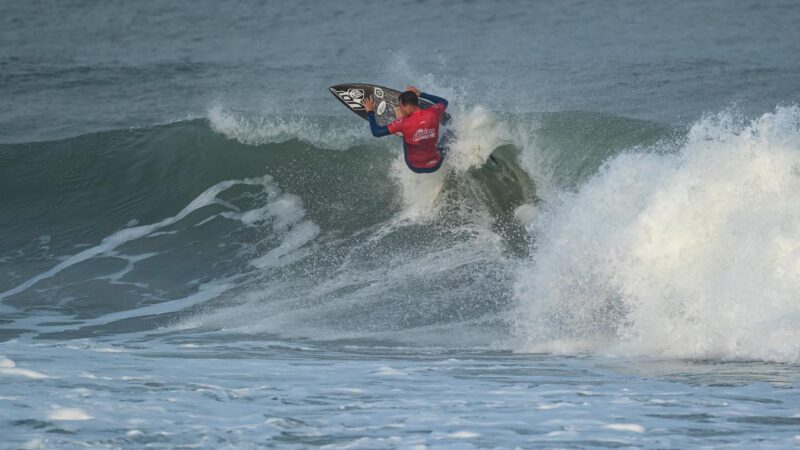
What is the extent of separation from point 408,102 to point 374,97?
1.99 meters

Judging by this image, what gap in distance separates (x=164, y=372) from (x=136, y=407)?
120cm

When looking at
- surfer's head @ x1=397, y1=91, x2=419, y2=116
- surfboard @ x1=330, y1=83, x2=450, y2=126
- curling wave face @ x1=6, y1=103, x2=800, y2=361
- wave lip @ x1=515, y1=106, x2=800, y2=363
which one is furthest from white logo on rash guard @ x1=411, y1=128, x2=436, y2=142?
wave lip @ x1=515, y1=106, x2=800, y2=363

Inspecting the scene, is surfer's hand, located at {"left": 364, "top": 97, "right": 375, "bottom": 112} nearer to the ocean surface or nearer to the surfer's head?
the ocean surface

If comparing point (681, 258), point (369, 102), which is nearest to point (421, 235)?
point (369, 102)

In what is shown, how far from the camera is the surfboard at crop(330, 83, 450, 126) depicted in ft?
45.0

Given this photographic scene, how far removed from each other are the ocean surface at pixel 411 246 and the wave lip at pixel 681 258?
1.1 inches

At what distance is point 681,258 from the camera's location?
950cm

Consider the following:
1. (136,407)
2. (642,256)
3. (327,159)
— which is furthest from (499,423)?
(327,159)

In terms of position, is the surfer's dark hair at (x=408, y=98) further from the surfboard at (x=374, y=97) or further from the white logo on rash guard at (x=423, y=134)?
the surfboard at (x=374, y=97)

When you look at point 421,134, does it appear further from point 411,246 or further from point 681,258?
point 681,258

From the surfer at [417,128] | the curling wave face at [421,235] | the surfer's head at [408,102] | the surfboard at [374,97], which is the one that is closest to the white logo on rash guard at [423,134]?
the surfer at [417,128]

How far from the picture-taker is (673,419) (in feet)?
20.5

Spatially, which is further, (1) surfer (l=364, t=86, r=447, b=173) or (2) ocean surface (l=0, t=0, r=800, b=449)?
(1) surfer (l=364, t=86, r=447, b=173)

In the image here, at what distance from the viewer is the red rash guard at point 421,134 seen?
12.1m
